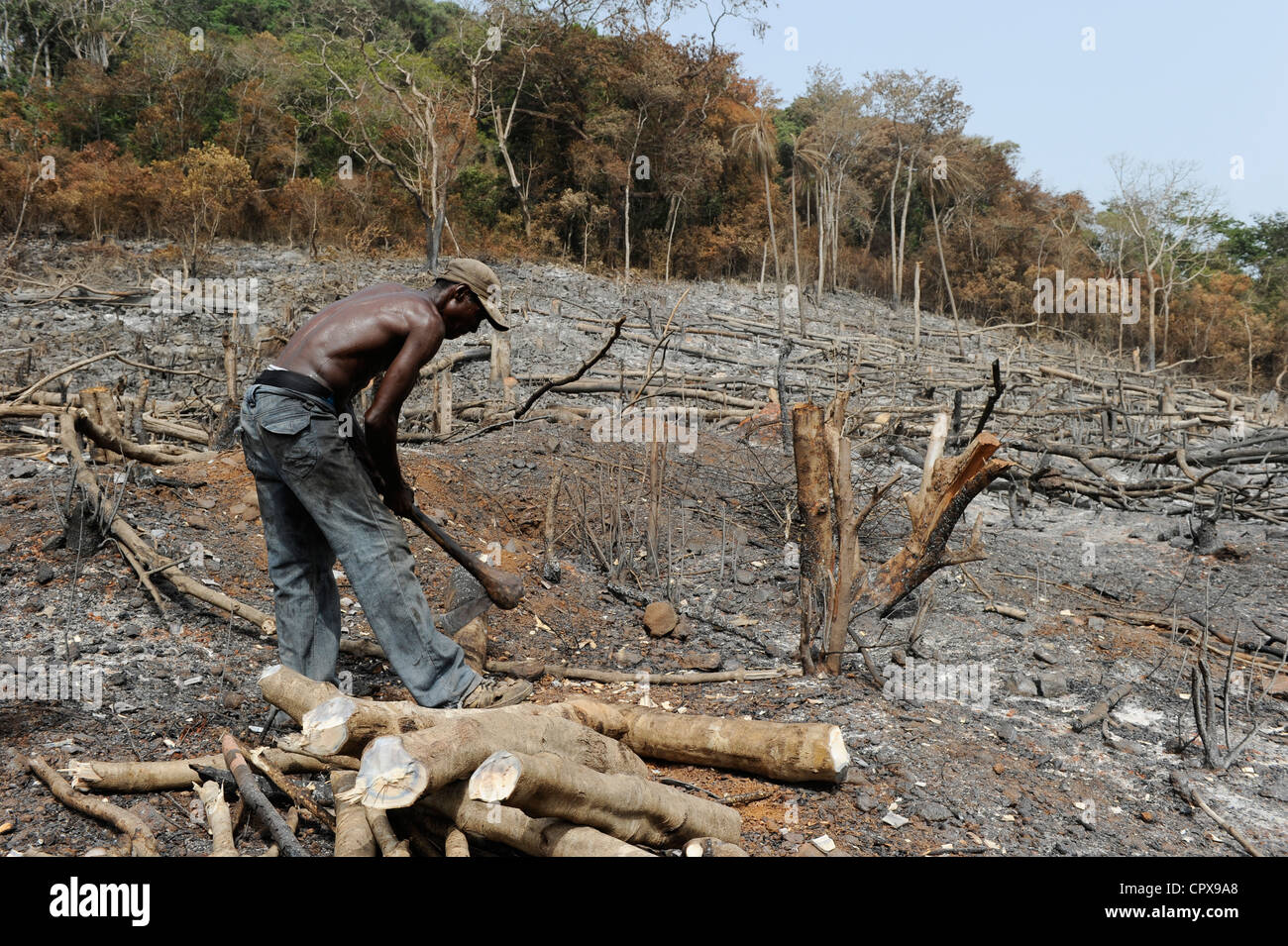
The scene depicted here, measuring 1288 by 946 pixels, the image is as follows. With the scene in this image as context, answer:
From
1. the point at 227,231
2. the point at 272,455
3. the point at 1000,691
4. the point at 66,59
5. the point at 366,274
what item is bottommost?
the point at 1000,691

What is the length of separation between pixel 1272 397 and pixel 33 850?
1821cm

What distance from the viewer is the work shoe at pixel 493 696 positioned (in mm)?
2830

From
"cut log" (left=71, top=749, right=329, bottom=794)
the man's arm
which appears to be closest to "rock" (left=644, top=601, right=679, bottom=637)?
the man's arm

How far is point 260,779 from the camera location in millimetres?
2412

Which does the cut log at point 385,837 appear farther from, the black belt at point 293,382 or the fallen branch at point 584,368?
the fallen branch at point 584,368

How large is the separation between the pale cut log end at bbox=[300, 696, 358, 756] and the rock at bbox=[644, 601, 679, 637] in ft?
8.59

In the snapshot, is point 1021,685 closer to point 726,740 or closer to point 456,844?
point 726,740

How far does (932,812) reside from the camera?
8.45ft

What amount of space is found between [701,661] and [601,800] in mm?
2000

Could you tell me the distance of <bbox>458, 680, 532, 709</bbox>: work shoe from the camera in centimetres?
283
